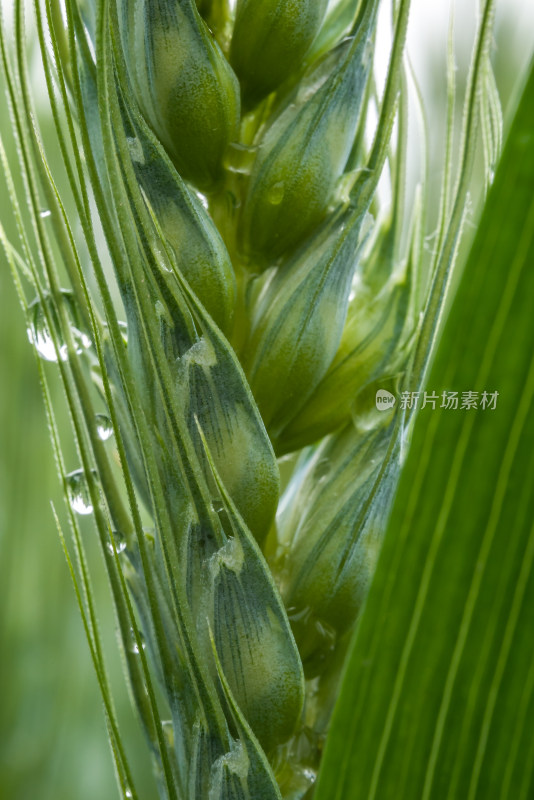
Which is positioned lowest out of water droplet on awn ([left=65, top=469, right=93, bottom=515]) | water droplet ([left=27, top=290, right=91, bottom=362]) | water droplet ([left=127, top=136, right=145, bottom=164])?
water droplet on awn ([left=65, top=469, right=93, bottom=515])

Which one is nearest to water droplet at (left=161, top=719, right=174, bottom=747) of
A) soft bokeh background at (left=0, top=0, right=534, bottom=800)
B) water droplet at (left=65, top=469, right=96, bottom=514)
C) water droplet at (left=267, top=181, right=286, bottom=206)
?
water droplet at (left=65, top=469, right=96, bottom=514)

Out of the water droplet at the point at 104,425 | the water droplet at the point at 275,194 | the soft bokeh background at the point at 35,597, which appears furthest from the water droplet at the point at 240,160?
the soft bokeh background at the point at 35,597

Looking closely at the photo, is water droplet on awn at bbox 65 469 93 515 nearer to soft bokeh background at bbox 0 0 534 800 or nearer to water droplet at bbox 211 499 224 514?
water droplet at bbox 211 499 224 514

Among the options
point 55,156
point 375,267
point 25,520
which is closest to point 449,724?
point 375,267

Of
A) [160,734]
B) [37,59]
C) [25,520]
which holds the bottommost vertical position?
[25,520]

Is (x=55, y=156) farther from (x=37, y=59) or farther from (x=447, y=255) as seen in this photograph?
(x=447, y=255)

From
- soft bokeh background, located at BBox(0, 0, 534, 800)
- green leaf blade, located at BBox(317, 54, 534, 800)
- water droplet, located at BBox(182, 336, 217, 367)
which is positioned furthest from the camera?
soft bokeh background, located at BBox(0, 0, 534, 800)

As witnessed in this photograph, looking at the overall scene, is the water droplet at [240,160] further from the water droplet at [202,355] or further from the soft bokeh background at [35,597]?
the soft bokeh background at [35,597]
